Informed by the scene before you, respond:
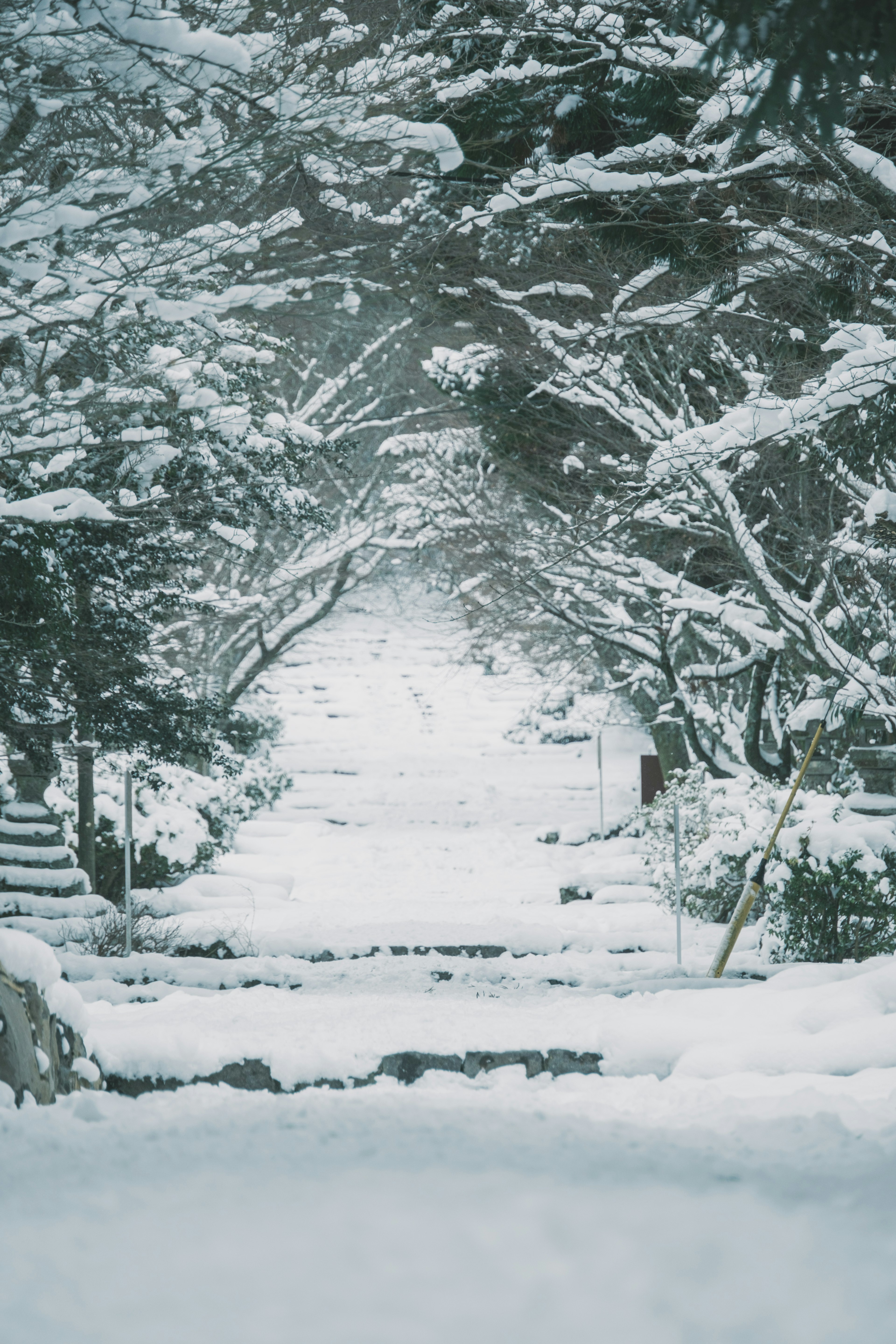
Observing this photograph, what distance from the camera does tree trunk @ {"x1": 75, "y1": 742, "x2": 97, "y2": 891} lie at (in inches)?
415

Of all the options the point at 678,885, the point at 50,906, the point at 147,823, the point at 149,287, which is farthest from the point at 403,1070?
the point at 147,823

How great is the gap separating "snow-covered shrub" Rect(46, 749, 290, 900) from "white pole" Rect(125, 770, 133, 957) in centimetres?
89

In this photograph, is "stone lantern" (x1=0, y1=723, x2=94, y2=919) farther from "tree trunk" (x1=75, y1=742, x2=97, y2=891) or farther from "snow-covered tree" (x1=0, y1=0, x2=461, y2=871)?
"snow-covered tree" (x1=0, y1=0, x2=461, y2=871)

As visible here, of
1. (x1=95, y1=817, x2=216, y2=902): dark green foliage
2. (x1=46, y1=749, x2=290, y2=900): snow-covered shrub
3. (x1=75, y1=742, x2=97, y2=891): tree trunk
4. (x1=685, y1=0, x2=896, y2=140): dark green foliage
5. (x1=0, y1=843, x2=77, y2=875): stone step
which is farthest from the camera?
(x1=95, y1=817, x2=216, y2=902): dark green foliage

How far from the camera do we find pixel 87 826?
1085 centimetres

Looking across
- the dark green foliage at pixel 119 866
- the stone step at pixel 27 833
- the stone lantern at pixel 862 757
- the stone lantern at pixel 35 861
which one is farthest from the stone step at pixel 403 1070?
the dark green foliage at pixel 119 866

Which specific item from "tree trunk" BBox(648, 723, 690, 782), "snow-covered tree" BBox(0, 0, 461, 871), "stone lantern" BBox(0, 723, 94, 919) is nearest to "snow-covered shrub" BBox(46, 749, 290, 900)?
"stone lantern" BBox(0, 723, 94, 919)

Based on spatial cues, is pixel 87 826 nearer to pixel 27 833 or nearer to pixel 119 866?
pixel 27 833

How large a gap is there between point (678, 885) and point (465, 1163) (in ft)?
18.2

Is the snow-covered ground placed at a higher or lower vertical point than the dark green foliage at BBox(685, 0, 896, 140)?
lower

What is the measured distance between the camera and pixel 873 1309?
2.31 m

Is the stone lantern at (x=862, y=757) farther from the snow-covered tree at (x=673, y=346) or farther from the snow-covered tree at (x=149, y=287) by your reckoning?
the snow-covered tree at (x=149, y=287)

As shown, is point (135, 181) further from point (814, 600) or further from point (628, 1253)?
point (814, 600)

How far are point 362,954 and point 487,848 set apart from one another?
Answer: 8727mm
